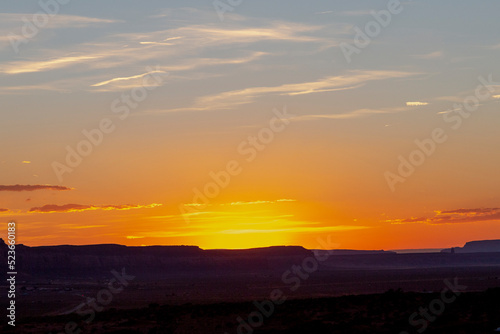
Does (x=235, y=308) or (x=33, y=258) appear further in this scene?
(x=33, y=258)

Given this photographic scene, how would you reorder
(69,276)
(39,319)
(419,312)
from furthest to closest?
(69,276), (39,319), (419,312)

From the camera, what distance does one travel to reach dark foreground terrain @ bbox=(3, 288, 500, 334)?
44.3m

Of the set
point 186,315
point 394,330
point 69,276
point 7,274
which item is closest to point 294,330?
point 394,330


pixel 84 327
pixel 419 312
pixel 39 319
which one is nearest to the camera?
pixel 419 312

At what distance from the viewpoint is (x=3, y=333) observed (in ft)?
160

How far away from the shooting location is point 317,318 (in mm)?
48344

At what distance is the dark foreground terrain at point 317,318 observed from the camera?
145ft

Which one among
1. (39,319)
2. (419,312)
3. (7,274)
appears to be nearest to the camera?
(419,312)

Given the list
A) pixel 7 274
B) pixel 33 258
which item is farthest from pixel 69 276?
pixel 7 274

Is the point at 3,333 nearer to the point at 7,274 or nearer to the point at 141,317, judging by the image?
the point at 141,317

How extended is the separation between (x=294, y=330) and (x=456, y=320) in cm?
961

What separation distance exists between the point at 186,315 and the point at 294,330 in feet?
30.3

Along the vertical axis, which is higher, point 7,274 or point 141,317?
point 141,317

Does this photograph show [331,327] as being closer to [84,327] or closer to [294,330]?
[294,330]
